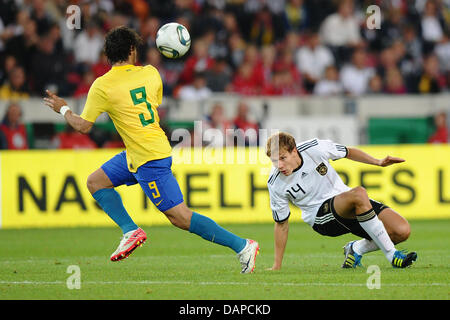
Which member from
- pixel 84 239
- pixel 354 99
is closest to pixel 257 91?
pixel 354 99

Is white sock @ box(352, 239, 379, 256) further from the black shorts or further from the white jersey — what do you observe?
the white jersey

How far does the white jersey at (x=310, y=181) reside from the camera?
8.00m

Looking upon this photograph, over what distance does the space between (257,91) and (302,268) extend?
8.78 m

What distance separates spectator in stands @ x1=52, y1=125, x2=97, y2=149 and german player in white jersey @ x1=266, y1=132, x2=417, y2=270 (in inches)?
287

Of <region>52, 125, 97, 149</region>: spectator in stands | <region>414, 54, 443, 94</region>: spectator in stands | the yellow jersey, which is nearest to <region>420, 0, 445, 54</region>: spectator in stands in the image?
<region>414, 54, 443, 94</region>: spectator in stands

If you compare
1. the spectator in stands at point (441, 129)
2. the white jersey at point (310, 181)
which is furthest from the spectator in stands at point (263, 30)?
the white jersey at point (310, 181)

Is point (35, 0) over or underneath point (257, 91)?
over

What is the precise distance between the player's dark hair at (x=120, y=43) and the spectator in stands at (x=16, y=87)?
26.8ft

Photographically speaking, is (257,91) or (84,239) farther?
(257,91)

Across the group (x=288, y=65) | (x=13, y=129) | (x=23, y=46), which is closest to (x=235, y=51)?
(x=288, y=65)

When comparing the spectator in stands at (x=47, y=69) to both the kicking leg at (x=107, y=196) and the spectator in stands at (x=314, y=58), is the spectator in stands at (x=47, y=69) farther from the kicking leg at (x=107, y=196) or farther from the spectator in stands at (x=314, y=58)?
the kicking leg at (x=107, y=196)

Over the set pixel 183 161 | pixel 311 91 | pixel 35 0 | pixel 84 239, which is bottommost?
pixel 84 239

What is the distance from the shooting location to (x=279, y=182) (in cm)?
799
